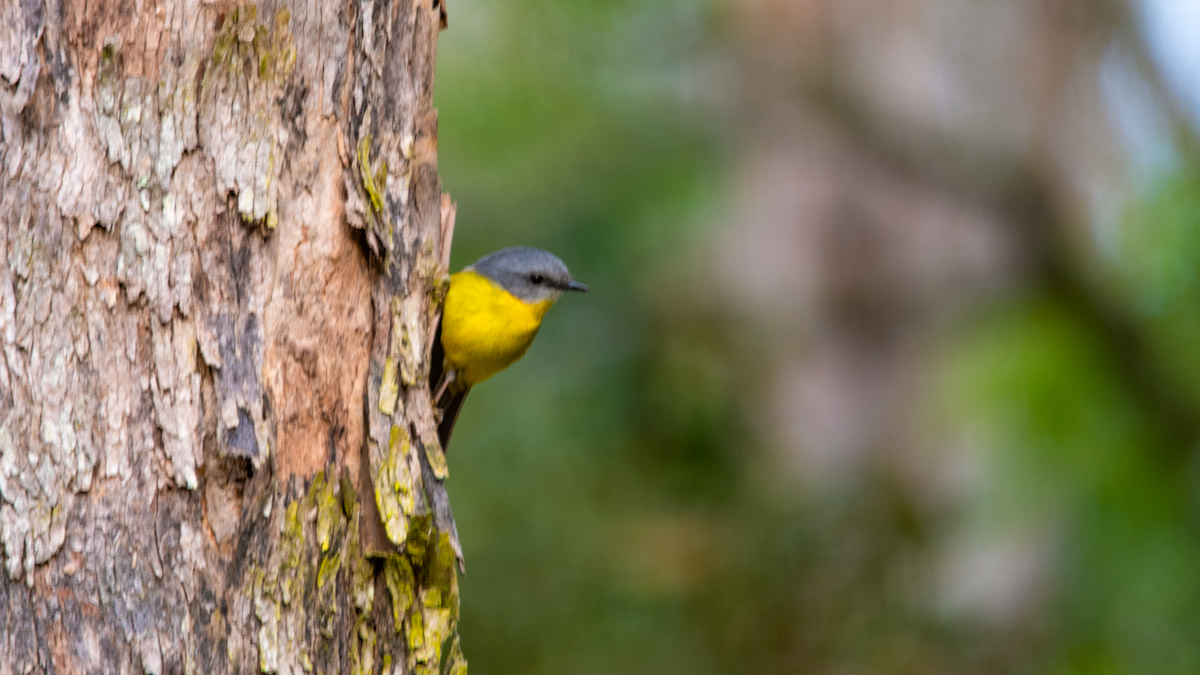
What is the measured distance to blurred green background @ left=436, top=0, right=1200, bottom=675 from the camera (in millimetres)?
5324

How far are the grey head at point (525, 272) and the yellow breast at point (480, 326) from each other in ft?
0.15

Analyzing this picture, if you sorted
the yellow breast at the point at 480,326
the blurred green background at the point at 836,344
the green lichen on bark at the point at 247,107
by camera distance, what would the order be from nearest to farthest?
the green lichen on bark at the point at 247,107 < the yellow breast at the point at 480,326 < the blurred green background at the point at 836,344

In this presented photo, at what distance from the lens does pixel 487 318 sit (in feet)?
12.5

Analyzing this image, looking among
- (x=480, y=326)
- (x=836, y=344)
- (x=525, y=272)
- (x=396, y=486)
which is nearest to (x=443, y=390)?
(x=480, y=326)

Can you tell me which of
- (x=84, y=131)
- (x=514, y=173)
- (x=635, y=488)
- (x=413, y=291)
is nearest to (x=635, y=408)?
(x=635, y=488)

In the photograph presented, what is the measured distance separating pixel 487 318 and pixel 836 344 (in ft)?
15.1

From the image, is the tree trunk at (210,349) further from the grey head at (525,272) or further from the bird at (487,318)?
the grey head at (525,272)

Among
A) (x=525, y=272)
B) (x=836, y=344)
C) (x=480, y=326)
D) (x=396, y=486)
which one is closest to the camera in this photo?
(x=396, y=486)

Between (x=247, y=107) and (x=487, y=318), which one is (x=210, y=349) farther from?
(x=487, y=318)

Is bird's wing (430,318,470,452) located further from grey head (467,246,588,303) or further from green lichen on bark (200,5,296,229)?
green lichen on bark (200,5,296,229)

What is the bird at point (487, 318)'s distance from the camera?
375 cm

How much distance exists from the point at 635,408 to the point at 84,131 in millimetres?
5581

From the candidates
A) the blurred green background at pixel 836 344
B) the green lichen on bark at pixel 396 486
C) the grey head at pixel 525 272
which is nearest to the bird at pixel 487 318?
the grey head at pixel 525 272

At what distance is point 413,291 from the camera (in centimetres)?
266
